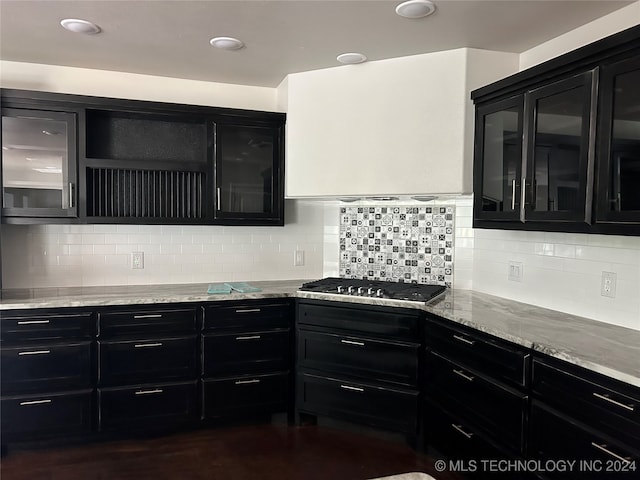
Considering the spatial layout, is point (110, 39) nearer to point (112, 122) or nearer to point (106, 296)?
point (112, 122)

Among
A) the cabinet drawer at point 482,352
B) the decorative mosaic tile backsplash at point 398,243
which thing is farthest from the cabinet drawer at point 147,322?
the cabinet drawer at point 482,352

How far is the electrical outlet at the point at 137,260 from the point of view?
338 cm

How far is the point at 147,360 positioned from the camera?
2877mm

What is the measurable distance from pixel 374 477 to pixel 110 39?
290 cm

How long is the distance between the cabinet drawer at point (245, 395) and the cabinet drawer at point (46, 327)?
0.81 metres

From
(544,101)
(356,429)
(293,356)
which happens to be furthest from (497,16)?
(356,429)

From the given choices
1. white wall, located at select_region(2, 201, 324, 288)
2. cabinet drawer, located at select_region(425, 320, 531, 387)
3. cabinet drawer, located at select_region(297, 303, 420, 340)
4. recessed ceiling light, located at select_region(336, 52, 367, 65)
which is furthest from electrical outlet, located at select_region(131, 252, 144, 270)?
cabinet drawer, located at select_region(425, 320, 531, 387)


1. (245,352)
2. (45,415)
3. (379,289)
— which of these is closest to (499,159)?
(379,289)

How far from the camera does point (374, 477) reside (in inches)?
99.3

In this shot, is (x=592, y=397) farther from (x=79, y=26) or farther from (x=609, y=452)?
(x=79, y=26)

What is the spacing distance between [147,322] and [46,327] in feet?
1.83

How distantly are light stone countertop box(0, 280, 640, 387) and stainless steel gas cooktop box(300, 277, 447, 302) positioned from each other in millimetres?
62

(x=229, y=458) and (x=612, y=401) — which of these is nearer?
(x=612, y=401)

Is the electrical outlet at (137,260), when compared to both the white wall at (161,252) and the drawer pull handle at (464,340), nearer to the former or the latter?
the white wall at (161,252)
